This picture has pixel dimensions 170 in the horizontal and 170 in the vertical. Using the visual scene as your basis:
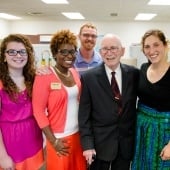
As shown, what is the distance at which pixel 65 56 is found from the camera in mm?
1794

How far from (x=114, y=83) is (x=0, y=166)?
36.0 inches

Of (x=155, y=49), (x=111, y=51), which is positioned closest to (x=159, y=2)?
(x=155, y=49)

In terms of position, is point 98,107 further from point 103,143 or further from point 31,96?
point 31,96

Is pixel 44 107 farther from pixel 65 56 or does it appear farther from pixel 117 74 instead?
pixel 117 74

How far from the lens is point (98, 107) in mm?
1761

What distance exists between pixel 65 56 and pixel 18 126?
550 millimetres

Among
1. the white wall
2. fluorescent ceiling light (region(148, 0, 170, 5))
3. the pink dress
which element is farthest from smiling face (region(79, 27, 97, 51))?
the white wall

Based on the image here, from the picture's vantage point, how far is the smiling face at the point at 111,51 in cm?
178

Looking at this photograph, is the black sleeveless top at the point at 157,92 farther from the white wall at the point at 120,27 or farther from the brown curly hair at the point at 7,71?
the white wall at the point at 120,27

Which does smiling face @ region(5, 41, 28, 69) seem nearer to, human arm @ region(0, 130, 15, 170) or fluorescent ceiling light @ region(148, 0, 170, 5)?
human arm @ region(0, 130, 15, 170)

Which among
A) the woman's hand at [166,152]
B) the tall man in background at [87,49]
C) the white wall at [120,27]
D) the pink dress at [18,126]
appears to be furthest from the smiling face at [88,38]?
the white wall at [120,27]

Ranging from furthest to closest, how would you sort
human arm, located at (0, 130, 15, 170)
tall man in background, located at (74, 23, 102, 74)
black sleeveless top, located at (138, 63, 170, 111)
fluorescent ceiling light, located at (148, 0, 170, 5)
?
fluorescent ceiling light, located at (148, 0, 170, 5)
tall man in background, located at (74, 23, 102, 74)
black sleeveless top, located at (138, 63, 170, 111)
human arm, located at (0, 130, 15, 170)

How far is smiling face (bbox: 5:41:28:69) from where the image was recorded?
1.70 metres

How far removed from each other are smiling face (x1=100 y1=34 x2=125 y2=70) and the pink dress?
0.58 metres
